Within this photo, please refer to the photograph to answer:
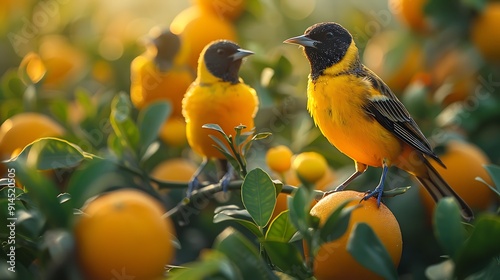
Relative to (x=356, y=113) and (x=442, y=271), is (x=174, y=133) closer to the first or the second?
(x=356, y=113)

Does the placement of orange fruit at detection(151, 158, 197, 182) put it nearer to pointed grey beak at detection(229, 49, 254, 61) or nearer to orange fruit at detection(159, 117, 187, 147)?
orange fruit at detection(159, 117, 187, 147)

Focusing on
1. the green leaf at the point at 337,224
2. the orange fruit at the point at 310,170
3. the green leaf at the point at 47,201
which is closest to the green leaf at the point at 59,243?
the green leaf at the point at 47,201

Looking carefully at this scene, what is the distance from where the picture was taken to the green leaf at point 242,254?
3.29 feet

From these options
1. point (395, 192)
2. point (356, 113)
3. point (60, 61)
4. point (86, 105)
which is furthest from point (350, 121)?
point (60, 61)

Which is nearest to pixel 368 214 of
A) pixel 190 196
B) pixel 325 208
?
pixel 325 208

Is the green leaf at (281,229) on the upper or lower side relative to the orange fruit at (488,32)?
lower

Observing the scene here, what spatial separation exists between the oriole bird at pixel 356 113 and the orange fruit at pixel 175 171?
415 mm

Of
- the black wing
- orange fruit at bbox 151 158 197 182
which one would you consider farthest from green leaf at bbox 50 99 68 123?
the black wing

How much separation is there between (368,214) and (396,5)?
125 cm

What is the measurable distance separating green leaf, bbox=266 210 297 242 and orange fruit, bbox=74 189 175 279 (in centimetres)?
23

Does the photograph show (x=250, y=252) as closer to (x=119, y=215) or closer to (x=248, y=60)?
(x=119, y=215)

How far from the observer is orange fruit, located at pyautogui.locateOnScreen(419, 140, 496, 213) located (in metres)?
1.78

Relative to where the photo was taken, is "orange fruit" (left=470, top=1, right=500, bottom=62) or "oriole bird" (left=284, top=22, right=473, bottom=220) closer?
"oriole bird" (left=284, top=22, right=473, bottom=220)

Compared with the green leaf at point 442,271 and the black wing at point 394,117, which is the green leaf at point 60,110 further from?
the green leaf at point 442,271
